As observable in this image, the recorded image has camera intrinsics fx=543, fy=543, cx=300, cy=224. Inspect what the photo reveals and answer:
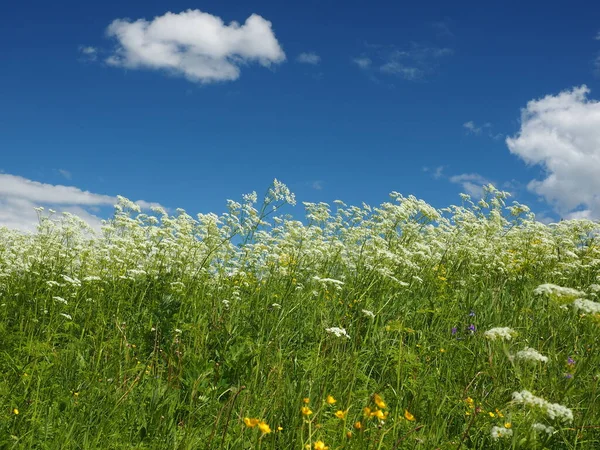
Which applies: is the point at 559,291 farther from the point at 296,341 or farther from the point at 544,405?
the point at 296,341

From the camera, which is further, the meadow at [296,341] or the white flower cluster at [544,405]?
the meadow at [296,341]

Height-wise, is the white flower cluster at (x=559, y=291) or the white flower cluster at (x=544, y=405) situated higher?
the white flower cluster at (x=559, y=291)

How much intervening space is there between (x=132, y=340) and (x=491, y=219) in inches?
328

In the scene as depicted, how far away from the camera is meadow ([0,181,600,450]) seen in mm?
3662

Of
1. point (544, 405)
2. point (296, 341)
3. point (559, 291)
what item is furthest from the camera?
point (296, 341)

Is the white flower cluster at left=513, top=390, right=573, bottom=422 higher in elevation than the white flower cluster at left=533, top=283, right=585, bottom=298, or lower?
lower

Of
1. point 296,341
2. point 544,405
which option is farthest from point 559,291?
point 296,341

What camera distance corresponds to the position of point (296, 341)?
5.56m

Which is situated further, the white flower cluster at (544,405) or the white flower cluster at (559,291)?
the white flower cluster at (559,291)

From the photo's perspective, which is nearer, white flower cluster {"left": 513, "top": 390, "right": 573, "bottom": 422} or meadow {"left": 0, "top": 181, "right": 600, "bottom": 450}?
white flower cluster {"left": 513, "top": 390, "right": 573, "bottom": 422}

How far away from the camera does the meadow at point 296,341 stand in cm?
366

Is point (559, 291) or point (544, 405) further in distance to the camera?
point (559, 291)

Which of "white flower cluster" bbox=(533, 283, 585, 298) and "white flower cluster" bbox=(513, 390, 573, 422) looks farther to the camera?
"white flower cluster" bbox=(533, 283, 585, 298)

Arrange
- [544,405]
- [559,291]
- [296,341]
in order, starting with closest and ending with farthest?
1. [544,405]
2. [559,291]
3. [296,341]
